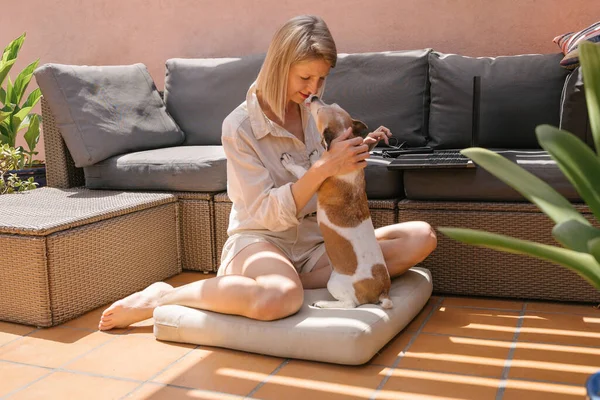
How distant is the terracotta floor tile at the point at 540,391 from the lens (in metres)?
1.75

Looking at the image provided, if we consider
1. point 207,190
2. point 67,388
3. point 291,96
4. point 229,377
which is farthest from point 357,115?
point 67,388

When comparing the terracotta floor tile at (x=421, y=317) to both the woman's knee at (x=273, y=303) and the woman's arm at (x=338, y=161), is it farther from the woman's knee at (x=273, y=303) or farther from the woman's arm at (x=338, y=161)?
the woman's arm at (x=338, y=161)

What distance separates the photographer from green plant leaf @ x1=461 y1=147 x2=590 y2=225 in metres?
0.89

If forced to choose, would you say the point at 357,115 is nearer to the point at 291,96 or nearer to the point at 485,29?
the point at 485,29

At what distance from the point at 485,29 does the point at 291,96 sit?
1735 mm

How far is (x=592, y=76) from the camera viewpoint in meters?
0.92

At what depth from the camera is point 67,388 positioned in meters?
1.90

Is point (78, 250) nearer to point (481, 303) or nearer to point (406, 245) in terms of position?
point (406, 245)

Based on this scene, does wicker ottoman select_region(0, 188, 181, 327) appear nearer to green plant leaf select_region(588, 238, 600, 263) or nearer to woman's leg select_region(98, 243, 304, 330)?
woman's leg select_region(98, 243, 304, 330)

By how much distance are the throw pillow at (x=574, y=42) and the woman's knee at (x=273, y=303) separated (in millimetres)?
1667

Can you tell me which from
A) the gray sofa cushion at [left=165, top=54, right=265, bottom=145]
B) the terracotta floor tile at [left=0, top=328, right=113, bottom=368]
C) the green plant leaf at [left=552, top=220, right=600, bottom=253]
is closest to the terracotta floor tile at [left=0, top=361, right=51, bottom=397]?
the terracotta floor tile at [left=0, top=328, right=113, bottom=368]

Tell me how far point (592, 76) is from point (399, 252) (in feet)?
5.04

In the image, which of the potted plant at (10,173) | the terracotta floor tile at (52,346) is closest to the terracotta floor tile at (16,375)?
the terracotta floor tile at (52,346)

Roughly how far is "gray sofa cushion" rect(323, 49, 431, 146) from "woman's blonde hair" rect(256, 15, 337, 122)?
1141 millimetres
